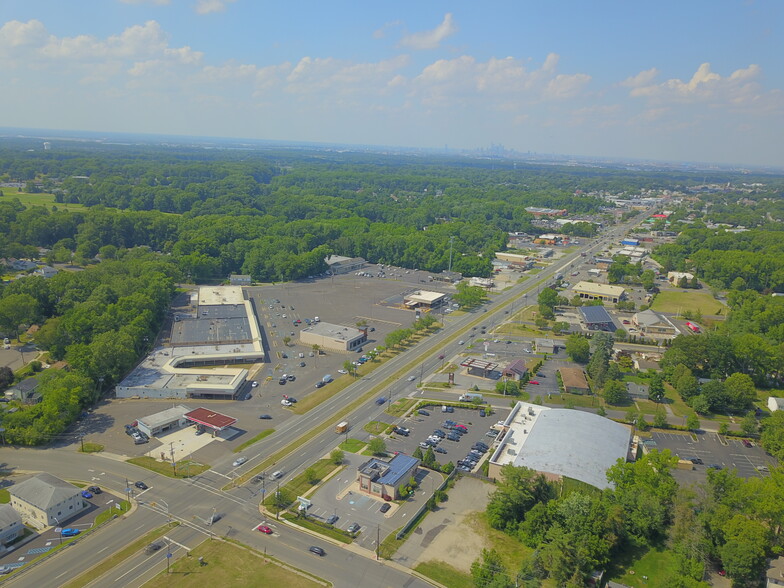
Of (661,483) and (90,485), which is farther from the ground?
(661,483)

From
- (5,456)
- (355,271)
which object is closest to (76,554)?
(5,456)

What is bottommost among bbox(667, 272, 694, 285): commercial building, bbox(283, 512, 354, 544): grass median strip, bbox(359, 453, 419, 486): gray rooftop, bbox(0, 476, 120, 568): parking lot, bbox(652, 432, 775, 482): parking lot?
bbox(0, 476, 120, 568): parking lot

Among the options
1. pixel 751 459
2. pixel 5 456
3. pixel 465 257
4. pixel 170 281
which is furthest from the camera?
pixel 465 257

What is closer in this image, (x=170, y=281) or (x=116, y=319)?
(x=116, y=319)

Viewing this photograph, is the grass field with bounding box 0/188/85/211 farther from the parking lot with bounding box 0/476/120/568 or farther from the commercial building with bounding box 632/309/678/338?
the commercial building with bounding box 632/309/678/338

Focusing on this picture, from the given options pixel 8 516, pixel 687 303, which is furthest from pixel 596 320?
pixel 8 516

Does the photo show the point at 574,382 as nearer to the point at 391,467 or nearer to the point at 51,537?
the point at 391,467

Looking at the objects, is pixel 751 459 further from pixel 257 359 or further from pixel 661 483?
pixel 257 359

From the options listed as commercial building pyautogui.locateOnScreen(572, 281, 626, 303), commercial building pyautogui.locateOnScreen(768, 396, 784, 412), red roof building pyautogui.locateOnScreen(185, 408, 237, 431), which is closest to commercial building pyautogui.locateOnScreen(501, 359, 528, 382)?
commercial building pyautogui.locateOnScreen(768, 396, 784, 412)
